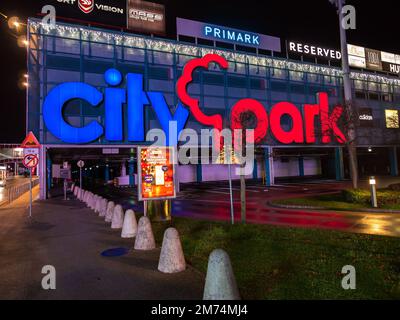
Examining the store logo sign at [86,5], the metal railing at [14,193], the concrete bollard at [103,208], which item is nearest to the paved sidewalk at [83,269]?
the concrete bollard at [103,208]

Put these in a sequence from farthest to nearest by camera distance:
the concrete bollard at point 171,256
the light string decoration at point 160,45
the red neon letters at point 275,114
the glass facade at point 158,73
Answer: the red neon letters at point 275,114
the light string decoration at point 160,45
the glass facade at point 158,73
the concrete bollard at point 171,256

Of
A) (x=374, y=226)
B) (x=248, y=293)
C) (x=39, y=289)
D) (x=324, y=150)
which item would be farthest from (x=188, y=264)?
(x=324, y=150)

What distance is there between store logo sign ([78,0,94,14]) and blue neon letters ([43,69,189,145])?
631 cm

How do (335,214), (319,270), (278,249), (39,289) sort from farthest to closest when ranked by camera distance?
(335,214) < (278,249) < (319,270) < (39,289)

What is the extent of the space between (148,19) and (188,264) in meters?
28.5

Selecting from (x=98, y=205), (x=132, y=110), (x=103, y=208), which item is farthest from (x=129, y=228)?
(x=132, y=110)

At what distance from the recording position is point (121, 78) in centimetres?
2659

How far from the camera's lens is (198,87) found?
31.1 m

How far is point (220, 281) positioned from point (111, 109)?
23824mm

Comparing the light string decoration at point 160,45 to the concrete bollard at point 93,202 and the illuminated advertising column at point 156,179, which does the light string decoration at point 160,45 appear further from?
the illuminated advertising column at point 156,179

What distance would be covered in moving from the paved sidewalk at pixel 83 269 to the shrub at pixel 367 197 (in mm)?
11915

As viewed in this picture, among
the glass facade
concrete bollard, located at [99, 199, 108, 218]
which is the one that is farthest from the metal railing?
concrete bollard, located at [99, 199, 108, 218]

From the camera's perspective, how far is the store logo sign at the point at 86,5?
26.5 meters
